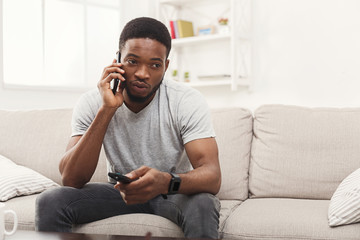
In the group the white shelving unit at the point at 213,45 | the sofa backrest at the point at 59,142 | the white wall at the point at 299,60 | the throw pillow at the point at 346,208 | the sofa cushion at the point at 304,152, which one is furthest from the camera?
the white shelving unit at the point at 213,45

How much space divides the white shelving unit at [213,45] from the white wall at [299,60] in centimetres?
10

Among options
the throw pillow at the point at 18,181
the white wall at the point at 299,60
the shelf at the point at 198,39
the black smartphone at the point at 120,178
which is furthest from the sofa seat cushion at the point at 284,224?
the shelf at the point at 198,39

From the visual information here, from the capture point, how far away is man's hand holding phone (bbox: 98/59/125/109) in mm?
1616

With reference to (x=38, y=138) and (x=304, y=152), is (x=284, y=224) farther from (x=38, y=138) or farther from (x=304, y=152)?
(x=38, y=138)

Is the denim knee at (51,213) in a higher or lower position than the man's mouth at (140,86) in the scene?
lower

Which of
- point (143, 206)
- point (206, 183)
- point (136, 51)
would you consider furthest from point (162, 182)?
point (136, 51)

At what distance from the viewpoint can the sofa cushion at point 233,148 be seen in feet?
6.44

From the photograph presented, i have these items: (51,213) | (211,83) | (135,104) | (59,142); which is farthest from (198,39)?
(51,213)

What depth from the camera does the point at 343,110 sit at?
2.00 meters

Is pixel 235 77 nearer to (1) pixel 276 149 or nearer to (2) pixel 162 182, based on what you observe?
(1) pixel 276 149

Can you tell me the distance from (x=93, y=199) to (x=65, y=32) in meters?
2.44

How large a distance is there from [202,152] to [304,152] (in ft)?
1.97

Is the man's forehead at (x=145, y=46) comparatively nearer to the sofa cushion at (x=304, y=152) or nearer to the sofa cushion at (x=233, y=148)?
the sofa cushion at (x=233, y=148)

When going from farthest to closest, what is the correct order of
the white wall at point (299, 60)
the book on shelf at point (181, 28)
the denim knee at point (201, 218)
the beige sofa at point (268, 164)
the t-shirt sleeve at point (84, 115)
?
the book on shelf at point (181, 28), the white wall at point (299, 60), the t-shirt sleeve at point (84, 115), the beige sofa at point (268, 164), the denim knee at point (201, 218)
